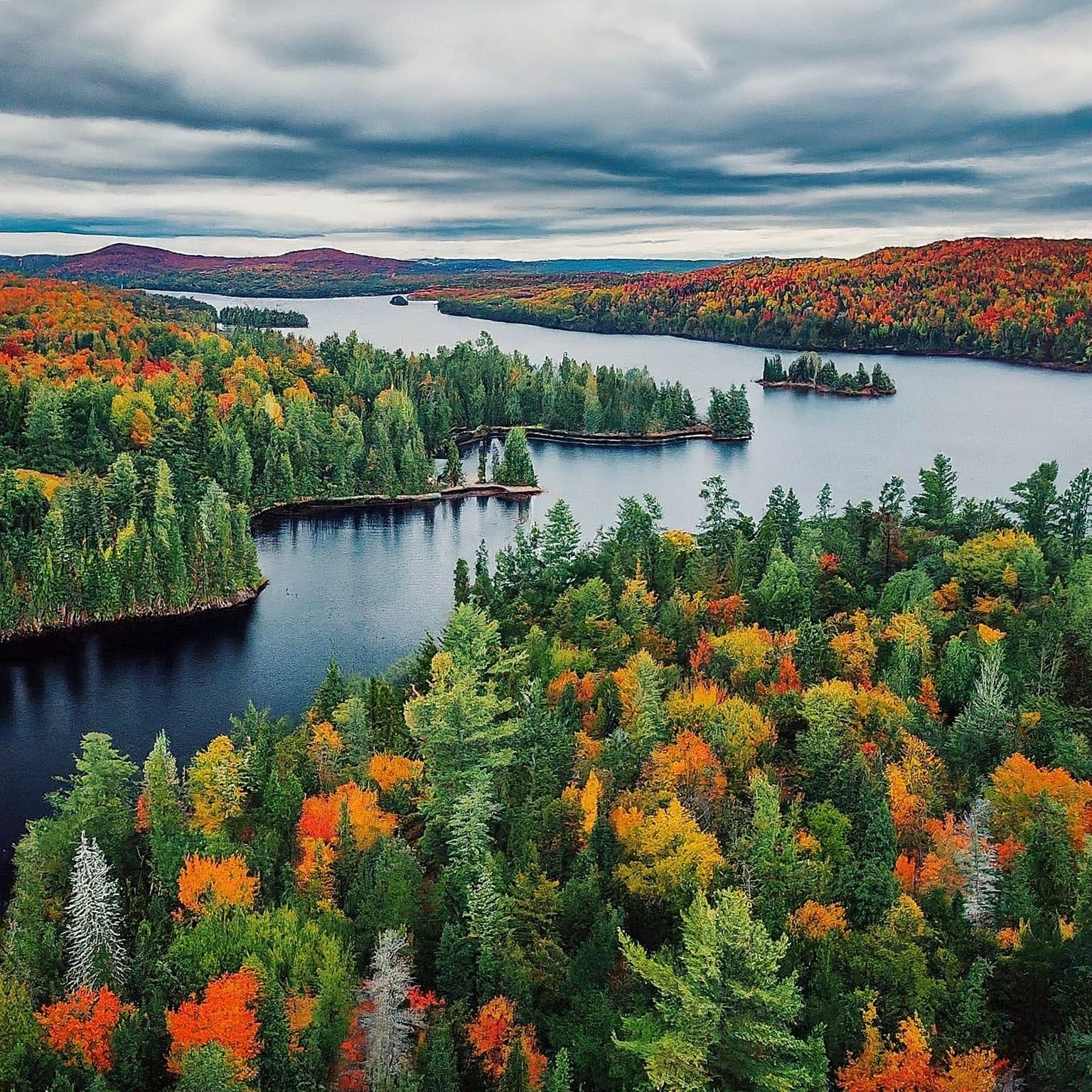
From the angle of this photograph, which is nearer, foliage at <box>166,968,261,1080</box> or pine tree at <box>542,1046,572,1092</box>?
pine tree at <box>542,1046,572,1092</box>

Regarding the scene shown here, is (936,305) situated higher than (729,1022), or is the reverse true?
(936,305)

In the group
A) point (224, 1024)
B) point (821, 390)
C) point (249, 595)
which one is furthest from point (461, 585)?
point (821, 390)

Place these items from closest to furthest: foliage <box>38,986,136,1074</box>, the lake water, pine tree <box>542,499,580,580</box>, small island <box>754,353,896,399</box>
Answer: foliage <box>38,986,136,1074</box>, the lake water, pine tree <box>542,499,580,580</box>, small island <box>754,353,896,399</box>

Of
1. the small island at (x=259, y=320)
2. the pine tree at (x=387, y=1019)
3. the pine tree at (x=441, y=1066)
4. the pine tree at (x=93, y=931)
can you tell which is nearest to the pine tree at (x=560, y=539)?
the pine tree at (x=93, y=931)

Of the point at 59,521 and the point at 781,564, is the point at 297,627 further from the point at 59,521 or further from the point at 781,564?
the point at 781,564

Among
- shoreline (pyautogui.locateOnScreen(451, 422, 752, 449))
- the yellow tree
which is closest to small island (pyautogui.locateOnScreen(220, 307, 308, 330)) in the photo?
shoreline (pyautogui.locateOnScreen(451, 422, 752, 449))

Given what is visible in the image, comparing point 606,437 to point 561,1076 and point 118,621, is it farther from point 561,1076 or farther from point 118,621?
point 561,1076

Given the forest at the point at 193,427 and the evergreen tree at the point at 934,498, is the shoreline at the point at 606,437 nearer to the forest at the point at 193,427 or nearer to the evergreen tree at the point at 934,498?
the forest at the point at 193,427

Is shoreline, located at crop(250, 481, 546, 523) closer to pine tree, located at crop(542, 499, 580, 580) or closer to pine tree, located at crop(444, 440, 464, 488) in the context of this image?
pine tree, located at crop(444, 440, 464, 488)
